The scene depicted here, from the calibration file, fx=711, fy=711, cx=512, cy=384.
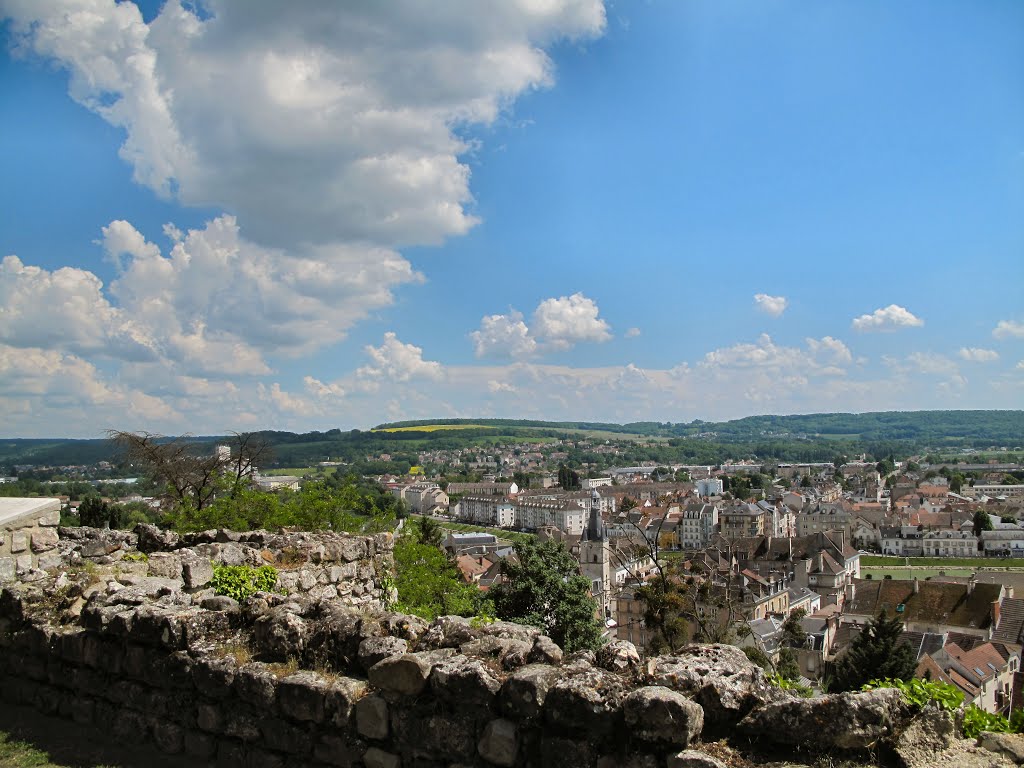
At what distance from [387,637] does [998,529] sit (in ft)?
462

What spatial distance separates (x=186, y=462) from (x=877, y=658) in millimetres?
Result: 31181

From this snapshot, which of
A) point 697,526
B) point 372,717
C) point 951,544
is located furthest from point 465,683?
point 951,544

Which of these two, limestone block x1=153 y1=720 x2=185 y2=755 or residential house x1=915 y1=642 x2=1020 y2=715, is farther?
residential house x1=915 y1=642 x2=1020 y2=715

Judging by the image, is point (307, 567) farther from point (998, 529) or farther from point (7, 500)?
point (998, 529)

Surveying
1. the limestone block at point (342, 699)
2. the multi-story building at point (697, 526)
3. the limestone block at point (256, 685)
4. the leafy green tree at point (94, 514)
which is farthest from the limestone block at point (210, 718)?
the multi-story building at point (697, 526)

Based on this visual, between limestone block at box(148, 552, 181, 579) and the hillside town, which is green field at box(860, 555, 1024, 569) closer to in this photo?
the hillside town

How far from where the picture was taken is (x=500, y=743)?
4809mm

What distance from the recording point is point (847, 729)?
168 inches

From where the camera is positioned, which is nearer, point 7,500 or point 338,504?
point 7,500

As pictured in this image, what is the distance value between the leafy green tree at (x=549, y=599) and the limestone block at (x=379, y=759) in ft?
56.9

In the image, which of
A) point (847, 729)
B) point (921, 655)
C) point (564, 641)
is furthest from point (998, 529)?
point (847, 729)

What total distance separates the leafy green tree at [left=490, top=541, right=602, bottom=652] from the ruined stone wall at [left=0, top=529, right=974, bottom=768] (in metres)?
16.1

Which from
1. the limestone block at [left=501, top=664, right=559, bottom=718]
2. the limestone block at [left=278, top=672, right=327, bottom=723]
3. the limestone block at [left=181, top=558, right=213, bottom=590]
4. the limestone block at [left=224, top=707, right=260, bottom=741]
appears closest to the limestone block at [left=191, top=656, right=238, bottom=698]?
the limestone block at [left=224, top=707, right=260, bottom=741]

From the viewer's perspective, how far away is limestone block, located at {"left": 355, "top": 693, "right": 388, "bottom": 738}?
529 cm
